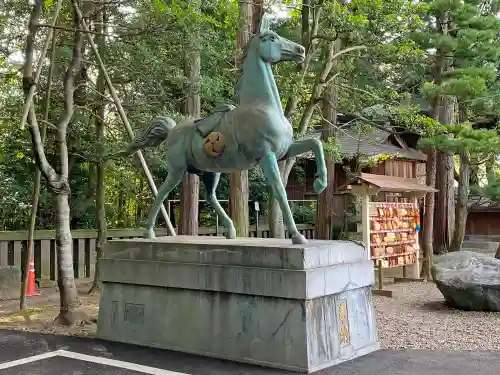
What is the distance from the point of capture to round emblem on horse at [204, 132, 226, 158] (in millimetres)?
5609

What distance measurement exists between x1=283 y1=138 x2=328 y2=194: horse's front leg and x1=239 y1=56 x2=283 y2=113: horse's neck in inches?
16.7

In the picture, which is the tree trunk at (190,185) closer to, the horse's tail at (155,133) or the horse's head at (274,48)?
the horse's tail at (155,133)

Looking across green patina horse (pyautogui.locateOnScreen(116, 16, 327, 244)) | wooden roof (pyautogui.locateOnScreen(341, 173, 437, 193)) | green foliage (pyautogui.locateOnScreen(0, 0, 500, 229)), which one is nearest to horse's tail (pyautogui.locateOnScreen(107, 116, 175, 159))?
green patina horse (pyautogui.locateOnScreen(116, 16, 327, 244))

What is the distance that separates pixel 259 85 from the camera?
212 inches

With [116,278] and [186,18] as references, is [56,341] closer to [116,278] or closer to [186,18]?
[116,278]

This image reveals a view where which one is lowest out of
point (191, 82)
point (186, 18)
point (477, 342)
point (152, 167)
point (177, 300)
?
point (477, 342)

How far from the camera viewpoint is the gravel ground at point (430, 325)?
611 centimetres

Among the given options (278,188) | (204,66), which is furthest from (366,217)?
(278,188)

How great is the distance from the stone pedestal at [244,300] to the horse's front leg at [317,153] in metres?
0.59

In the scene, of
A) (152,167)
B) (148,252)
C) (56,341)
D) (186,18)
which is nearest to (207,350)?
(148,252)

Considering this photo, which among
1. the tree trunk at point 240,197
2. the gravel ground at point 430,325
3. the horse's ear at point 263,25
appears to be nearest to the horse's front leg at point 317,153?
the horse's ear at point 263,25

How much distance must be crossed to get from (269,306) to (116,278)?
6.69 ft

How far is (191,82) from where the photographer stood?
966 centimetres

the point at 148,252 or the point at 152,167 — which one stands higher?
the point at 152,167
